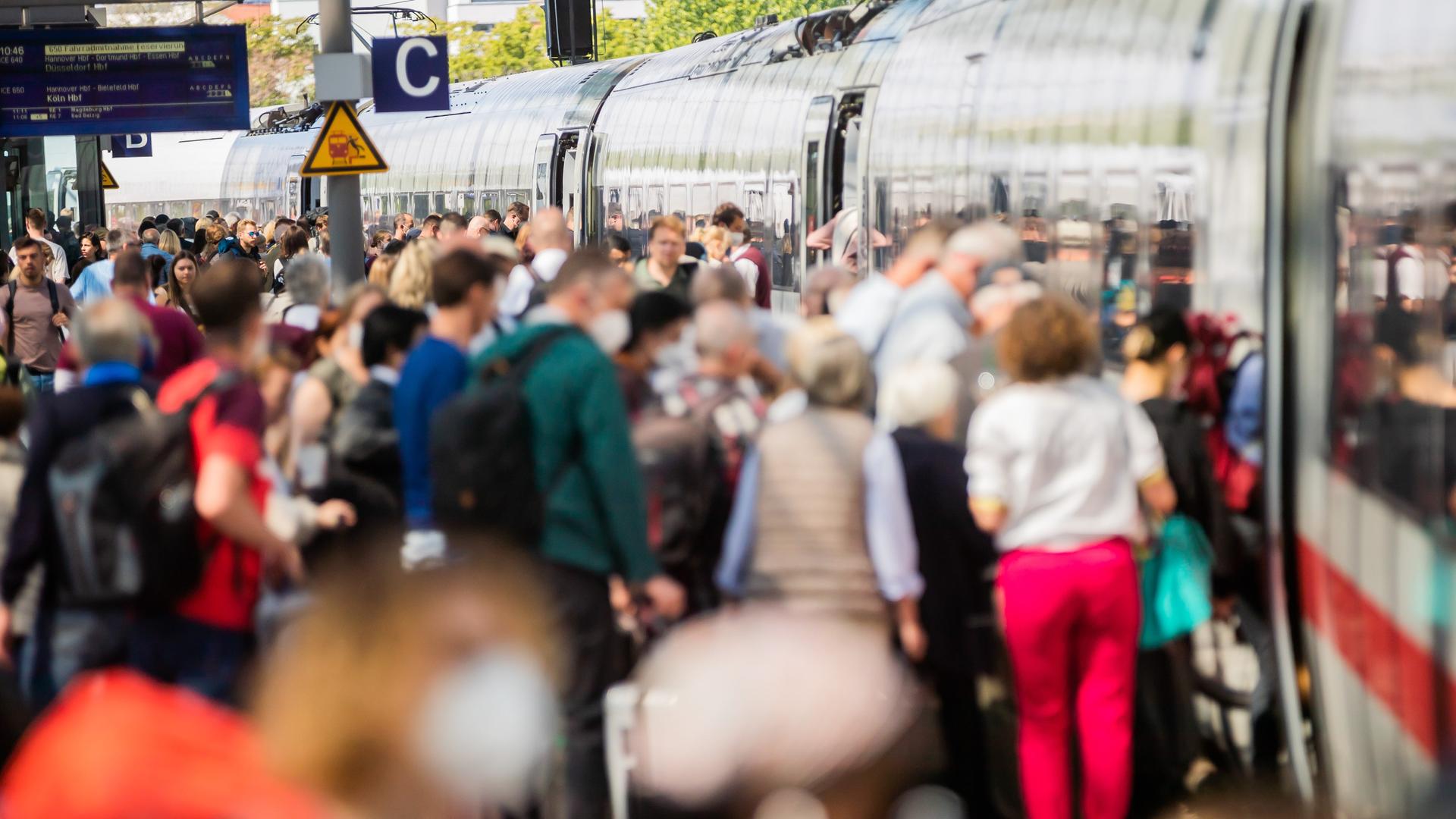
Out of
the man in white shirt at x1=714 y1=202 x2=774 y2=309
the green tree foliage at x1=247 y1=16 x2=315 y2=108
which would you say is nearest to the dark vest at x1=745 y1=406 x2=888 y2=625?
the man in white shirt at x1=714 y1=202 x2=774 y2=309

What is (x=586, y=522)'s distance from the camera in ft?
18.5

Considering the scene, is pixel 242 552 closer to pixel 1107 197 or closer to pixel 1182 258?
pixel 1182 258

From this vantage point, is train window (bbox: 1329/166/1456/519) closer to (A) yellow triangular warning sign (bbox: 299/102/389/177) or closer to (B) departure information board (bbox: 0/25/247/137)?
(A) yellow triangular warning sign (bbox: 299/102/389/177)

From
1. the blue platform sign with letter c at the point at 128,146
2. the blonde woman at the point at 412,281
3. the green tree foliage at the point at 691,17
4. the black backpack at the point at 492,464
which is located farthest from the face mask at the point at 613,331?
the green tree foliage at the point at 691,17

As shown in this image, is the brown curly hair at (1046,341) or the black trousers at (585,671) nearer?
the black trousers at (585,671)

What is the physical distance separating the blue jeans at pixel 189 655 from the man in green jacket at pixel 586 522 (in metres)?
0.88

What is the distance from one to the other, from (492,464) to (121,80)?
1650cm

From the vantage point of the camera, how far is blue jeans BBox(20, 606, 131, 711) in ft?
17.6

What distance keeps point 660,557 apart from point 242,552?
4.44 feet

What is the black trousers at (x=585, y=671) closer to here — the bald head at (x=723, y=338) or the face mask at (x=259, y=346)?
the bald head at (x=723, y=338)

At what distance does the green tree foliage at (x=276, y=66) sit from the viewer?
86.5 metres

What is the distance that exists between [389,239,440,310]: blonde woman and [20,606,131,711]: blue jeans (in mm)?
2577

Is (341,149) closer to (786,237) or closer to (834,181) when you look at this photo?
(834,181)

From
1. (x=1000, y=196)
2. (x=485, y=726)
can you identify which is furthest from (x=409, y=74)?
(x=485, y=726)
